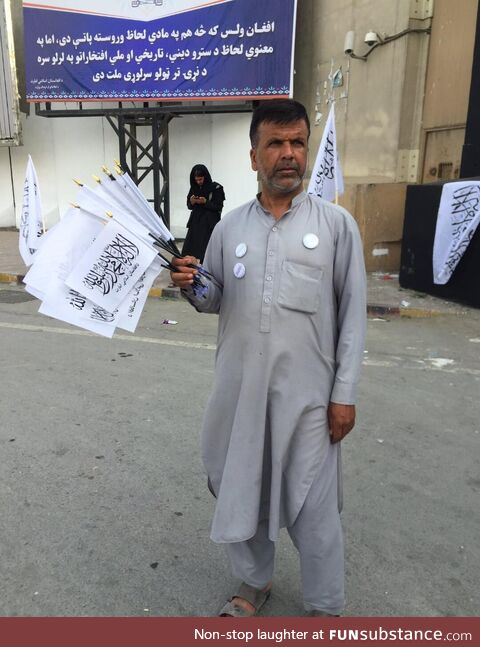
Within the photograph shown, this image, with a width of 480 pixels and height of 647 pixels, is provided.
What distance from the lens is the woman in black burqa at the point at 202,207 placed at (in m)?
7.79

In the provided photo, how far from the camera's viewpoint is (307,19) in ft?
38.7

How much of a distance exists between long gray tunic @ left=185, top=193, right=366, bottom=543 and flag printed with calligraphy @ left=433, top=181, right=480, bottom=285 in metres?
5.62

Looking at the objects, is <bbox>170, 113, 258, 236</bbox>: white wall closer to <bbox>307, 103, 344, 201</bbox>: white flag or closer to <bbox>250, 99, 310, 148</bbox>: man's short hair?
<bbox>307, 103, 344, 201</bbox>: white flag

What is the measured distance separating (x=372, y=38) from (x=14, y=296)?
7.27 m

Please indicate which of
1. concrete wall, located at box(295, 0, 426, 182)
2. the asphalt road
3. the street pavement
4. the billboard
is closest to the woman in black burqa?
the street pavement

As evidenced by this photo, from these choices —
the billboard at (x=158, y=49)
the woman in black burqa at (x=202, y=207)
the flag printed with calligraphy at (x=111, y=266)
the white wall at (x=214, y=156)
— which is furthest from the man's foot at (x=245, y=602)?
the white wall at (x=214, y=156)

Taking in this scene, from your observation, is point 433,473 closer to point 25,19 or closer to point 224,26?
point 224,26

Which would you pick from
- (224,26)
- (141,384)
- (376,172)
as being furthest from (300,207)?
(224,26)

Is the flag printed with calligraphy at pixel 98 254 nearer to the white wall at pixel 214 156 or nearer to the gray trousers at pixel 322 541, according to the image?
the gray trousers at pixel 322 541

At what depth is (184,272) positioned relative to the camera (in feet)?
6.02

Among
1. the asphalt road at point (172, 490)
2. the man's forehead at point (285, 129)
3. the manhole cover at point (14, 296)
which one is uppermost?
the man's forehead at point (285, 129)

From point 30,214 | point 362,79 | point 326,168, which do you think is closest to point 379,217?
point 326,168

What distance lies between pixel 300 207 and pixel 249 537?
1.15m

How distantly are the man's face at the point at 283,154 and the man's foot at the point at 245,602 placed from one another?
1.51 meters
